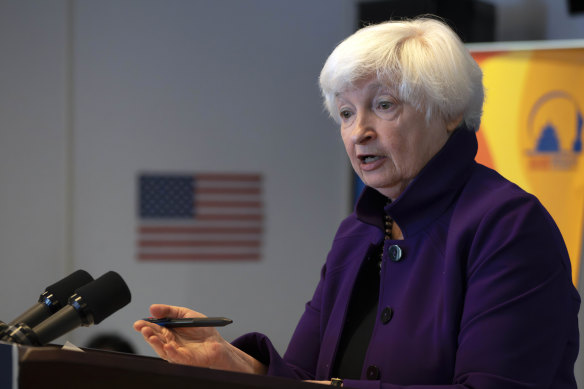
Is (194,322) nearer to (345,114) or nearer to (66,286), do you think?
(66,286)

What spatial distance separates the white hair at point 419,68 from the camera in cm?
152

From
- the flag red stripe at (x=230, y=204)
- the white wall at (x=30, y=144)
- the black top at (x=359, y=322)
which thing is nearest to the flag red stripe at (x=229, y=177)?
the flag red stripe at (x=230, y=204)

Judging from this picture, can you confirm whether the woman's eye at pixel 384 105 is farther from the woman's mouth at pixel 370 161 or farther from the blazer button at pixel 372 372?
the blazer button at pixel 372 372

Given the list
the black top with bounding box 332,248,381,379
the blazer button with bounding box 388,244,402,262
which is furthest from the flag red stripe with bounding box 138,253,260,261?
the blazer button with bounding box 388,244,402,262

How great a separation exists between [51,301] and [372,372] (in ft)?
2.05

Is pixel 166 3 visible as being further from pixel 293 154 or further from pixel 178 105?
pixel 293 154

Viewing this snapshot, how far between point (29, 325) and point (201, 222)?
150 inches

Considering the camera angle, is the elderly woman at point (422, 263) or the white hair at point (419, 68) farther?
the white hair at point (419, 68)

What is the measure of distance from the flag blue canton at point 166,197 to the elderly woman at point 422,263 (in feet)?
11.0

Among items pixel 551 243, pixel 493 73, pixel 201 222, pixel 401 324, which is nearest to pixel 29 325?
pixel 401 324

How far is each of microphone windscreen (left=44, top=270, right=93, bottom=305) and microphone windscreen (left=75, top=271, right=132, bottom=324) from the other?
0.24 ft

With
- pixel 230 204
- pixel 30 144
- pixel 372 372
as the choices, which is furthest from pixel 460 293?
pixel 30 144

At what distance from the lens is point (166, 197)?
499 centimetres

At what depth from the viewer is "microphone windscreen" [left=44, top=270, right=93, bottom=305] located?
1330mm
